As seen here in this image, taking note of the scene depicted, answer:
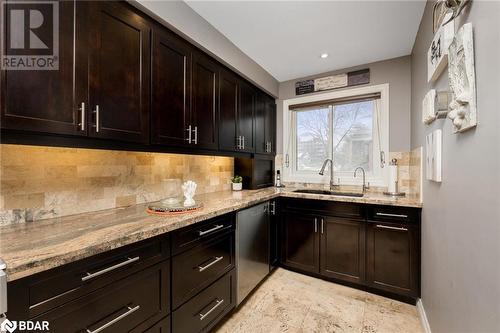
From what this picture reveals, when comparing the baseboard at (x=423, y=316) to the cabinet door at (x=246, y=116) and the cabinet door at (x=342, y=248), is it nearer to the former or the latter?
the cabinet door at (x=342, y=248)

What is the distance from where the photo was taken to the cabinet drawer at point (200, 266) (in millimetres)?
1341

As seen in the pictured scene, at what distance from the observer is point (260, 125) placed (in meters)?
2.94

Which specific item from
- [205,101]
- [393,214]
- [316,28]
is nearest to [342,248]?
[393,214]

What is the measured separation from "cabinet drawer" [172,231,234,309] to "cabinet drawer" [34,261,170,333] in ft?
0.26

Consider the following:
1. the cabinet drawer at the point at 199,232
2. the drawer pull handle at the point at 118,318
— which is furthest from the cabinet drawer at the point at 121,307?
the cabinet drawer at the point at 199,232

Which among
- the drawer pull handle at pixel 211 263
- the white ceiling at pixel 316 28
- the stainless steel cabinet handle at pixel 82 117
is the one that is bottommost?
the drawer pull handle at pixel 211 263

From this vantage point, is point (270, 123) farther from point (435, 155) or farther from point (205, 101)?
point (435, 155)

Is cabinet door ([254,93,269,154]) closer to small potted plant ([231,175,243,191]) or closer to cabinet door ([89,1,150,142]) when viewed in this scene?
small potted plant ([231,175,243,191])

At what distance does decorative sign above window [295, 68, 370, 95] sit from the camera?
110 inches

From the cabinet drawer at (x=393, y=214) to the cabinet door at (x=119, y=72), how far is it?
6.95 feet

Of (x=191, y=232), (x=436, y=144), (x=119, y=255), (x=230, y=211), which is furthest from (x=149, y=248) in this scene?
(x=436, y=144)

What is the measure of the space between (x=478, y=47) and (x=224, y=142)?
1.81 m

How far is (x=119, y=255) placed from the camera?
1.04 metres

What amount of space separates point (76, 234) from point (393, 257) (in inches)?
97.2
